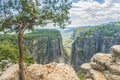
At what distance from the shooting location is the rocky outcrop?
36219 millimetres

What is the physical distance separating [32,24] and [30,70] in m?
5.95

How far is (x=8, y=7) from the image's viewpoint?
35094 mm

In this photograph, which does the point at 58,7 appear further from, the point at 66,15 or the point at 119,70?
the point at 119,70

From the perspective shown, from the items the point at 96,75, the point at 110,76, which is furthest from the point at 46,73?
the point at 96,75

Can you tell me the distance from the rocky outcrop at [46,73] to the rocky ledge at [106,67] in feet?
35.9

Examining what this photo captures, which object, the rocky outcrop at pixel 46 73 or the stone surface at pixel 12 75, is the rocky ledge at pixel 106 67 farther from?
the stone surface at pixel 12 75

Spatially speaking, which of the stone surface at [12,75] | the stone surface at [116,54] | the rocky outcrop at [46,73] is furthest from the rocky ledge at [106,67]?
the stone surface at [12,75]

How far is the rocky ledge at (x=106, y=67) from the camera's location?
151 feet

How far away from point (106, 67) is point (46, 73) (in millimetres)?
15232

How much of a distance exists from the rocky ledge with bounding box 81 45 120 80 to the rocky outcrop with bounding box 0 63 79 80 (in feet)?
35.9

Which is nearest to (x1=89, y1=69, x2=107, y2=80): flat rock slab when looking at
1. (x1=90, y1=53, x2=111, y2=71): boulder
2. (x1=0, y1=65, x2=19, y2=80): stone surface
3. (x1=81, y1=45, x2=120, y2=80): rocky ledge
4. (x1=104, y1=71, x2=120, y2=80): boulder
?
(x1=81, y1=45, x2=120, y2=80): rocky ledge

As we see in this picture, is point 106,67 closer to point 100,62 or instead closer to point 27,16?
point 100,62

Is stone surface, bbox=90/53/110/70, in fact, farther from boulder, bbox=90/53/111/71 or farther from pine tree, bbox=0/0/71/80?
pine tree, bbox=0/0/71/80

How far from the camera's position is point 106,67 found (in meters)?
48.9
